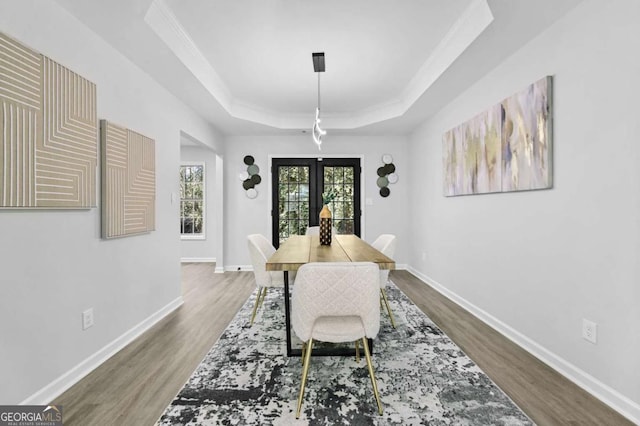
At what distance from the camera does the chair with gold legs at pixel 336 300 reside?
67.0 inches

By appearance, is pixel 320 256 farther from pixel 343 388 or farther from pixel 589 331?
pixel 589 331

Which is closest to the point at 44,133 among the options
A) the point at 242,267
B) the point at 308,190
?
the point at 242,267

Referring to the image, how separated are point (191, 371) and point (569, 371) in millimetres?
2498

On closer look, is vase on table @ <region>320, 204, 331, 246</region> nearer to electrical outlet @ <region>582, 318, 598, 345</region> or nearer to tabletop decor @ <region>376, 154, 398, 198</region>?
electrical outlet @ <region>582, 318, 598, 345</region>

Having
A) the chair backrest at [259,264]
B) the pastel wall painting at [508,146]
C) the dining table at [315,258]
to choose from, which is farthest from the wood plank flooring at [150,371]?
the pastel wall painting at [508,146]

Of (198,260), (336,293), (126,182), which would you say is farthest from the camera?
(198,260)

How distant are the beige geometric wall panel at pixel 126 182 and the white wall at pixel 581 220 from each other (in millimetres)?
3212

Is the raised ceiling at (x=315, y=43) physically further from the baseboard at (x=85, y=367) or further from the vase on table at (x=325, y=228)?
the baseboard at (x=85, y=367)

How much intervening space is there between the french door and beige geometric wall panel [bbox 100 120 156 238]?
277 cm

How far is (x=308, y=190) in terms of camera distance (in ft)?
19.0

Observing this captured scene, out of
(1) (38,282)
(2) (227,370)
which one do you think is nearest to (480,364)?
(2) (227,370)

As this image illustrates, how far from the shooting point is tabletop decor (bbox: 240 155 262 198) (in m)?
5.62

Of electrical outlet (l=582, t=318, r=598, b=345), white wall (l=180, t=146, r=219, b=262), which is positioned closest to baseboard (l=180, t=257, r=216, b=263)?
white wall (l=180, t=146, r=219, b=262)

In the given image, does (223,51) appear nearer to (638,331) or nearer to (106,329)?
(106,329)
